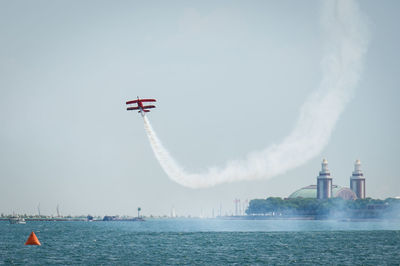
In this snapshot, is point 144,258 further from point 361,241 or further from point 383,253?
point 361,241

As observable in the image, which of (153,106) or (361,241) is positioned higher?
(153,106)

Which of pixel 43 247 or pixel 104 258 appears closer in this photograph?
pixel 104 258

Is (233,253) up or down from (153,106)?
down

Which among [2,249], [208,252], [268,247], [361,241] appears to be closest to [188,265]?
[208,252]

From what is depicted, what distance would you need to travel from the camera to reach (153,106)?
513 ft

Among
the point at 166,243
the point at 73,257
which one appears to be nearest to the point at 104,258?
the point at 73,257

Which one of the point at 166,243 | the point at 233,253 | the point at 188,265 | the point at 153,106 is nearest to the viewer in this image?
the point at 188,265

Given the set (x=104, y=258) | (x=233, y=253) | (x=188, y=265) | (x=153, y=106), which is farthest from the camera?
(x=153, y=106)

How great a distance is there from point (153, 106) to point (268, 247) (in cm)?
4114

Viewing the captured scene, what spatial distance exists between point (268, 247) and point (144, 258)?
38.7 meters

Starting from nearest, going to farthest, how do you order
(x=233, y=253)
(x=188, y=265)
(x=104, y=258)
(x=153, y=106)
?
(x=188, y=265), (x=104, y=258), (x=233, y=253), (x=153, y=106)

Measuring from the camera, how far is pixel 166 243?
17975 cm

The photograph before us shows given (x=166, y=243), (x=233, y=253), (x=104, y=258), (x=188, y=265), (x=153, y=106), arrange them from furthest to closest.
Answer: (x=166, y=243), (x=153, y=106), (x=233, y=253), (x=104, y=258), (x=188, y=265)

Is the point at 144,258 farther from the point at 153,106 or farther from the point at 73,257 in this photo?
the point at 153,106
